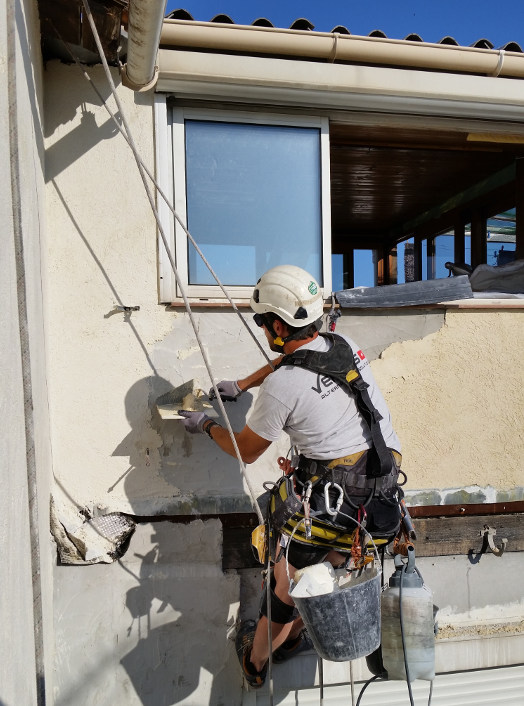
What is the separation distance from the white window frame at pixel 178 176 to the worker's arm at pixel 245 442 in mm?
857

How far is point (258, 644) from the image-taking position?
2859 mm


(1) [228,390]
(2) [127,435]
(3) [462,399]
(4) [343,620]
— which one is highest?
(1) [228,390]

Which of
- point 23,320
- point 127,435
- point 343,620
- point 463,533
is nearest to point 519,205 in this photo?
point 463,533

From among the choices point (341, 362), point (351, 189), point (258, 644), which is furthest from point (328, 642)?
point (351, 189)

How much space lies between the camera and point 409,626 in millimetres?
2576

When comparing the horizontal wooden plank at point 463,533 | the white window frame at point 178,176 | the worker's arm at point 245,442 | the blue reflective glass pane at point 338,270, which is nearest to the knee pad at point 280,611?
the worker's arm at point 245,442

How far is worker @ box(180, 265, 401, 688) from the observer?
2486mm

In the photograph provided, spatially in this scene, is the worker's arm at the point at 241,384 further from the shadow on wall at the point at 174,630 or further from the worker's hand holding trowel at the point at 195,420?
the shadow on wall at the point at 174,630

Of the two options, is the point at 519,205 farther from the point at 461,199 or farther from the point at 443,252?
the point at 443,252

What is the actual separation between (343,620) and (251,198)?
2.26 meters

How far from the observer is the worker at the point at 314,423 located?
2.49 metres

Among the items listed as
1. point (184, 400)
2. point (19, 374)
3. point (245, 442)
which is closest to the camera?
point (19, 374)

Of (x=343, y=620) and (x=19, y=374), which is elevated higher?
(x=19, y=374)

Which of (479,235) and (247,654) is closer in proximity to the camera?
(247,654)
